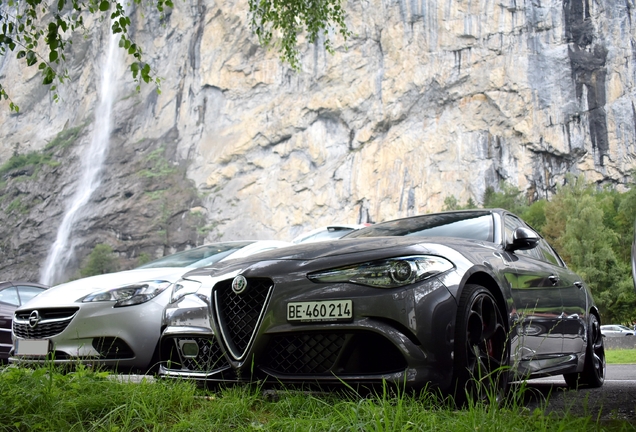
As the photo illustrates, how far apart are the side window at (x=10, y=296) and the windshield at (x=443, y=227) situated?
6.02m

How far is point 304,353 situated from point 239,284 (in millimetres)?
548

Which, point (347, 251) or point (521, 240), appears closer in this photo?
point (347, 251)

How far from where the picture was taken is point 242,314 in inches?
133

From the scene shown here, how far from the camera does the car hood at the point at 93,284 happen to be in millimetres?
5227

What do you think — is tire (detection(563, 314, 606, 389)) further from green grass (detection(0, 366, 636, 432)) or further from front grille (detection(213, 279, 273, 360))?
front grille (detection(213, 279, 273, 360))

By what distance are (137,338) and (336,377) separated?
7.88 ft

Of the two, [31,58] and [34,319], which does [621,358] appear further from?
[31,58]

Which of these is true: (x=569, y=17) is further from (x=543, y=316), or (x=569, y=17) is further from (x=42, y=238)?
(x=543, y=316)

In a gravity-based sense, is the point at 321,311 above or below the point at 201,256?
below

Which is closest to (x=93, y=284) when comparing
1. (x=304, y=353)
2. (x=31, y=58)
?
(x=31, y=58)

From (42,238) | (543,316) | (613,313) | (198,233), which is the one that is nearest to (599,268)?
(613,313)

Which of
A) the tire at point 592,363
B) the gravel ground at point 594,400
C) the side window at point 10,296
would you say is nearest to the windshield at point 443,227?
the gravel ground at point 594,400

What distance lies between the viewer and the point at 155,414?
289 centimetres

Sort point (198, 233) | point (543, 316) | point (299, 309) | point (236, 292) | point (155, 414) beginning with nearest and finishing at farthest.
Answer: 1. point (155, 414)
2. point (299, 309)
3. point (236, 292)
4. point (543, 316)
5. point (198, 233)
